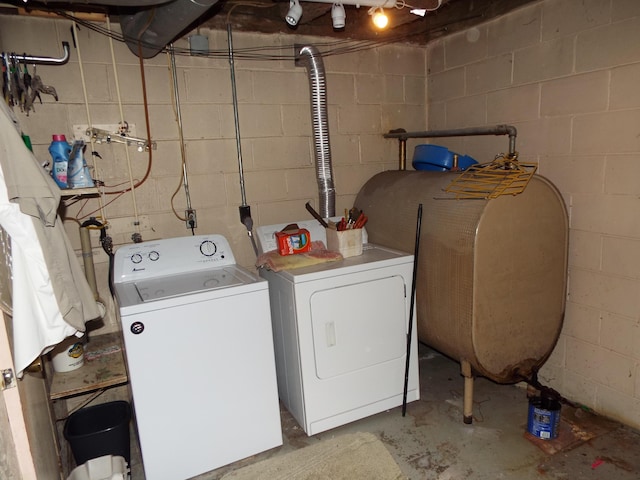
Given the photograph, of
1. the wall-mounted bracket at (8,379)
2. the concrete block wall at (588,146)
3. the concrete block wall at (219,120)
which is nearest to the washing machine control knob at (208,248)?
the concrete block wall at (219,120)

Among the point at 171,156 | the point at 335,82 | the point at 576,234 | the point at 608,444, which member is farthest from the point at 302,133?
the point at 608,444

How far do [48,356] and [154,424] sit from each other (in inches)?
26.4

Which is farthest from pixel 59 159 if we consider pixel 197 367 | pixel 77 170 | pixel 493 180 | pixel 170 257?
pixel 493 180

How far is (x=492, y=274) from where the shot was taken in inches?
82.0

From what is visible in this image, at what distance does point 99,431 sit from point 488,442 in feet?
6.29

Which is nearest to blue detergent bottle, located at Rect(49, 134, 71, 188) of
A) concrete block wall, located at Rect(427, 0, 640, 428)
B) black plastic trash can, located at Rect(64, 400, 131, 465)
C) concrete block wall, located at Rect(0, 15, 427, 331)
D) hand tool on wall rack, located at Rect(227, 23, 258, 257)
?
concrete block wall, located at Rect(0, 15, 427, 331)

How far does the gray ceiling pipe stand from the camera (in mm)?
1769

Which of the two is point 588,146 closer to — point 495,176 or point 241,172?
point 495,176

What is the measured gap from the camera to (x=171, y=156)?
2.54 m

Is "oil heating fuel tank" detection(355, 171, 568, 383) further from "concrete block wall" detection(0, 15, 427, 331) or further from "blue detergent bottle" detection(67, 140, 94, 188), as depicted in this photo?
"blue detergent bottle" detection(67, 140, 94, 188)

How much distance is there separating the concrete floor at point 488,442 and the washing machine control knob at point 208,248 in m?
1.04

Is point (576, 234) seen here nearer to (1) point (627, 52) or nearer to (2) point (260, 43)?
(1) point (627, 52)

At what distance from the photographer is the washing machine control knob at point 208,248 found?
2465 mm

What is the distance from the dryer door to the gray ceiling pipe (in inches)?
53.6
